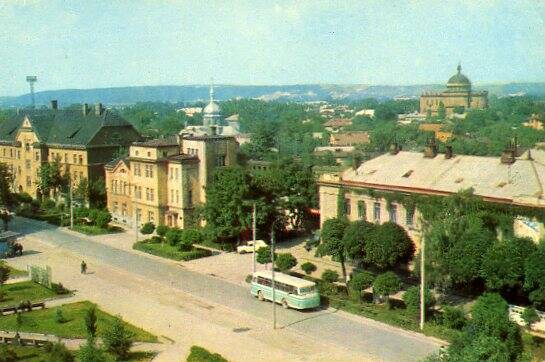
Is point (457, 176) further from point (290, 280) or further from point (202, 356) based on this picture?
point (202, 356)

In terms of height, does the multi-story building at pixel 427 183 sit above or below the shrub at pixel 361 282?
above

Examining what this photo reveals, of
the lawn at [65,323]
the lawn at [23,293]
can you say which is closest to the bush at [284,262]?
the lawn at [65,323]

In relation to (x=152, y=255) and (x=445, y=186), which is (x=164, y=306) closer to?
(x=152, y=255)

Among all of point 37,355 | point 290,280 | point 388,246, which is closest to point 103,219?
point 290,280

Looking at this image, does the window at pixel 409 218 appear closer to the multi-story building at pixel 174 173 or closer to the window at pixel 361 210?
the window at pixel 361 210

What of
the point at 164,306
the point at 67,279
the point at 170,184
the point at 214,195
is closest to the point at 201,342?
the point at 164,306

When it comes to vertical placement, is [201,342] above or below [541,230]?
below

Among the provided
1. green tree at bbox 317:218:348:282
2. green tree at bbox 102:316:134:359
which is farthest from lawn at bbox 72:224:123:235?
green tree at bbox 102:316:134:359
